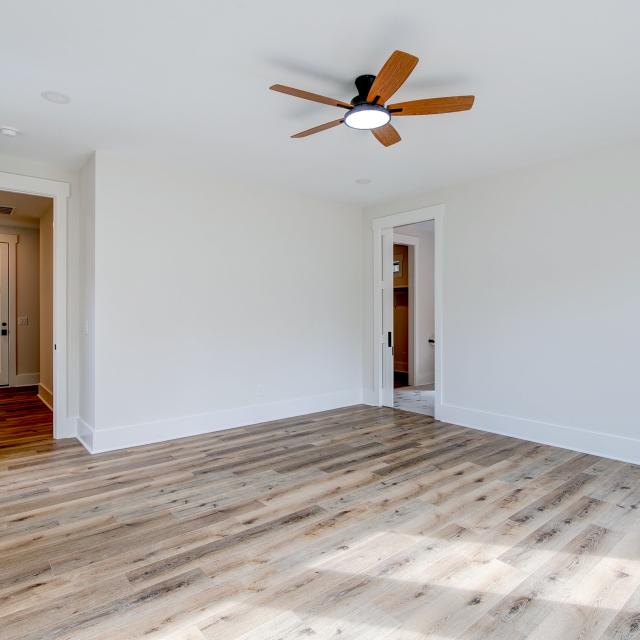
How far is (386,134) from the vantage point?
300 centimetres

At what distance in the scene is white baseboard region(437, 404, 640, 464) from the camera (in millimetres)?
3623

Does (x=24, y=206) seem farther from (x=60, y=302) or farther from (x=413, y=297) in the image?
(x=413, y=297)

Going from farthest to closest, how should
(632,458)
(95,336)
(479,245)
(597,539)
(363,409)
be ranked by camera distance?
(363,409)
(479,245)
(95,336)
(632,458)
(597,539)

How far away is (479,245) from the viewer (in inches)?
182

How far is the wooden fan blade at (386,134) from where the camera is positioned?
2.92 metres

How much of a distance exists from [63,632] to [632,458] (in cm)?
398

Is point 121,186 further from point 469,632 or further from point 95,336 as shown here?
point 469,632

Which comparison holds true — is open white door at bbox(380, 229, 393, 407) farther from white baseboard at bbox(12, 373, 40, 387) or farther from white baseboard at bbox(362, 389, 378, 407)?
white baseboard at bbox(12, 373, 40, 387)

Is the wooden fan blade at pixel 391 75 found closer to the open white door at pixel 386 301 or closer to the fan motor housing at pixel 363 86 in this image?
the fan motor housing at pixel 363 86

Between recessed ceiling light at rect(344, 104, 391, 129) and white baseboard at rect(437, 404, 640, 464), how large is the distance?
10.2 feet

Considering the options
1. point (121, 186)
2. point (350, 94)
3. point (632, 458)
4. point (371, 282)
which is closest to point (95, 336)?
point (121, 186)

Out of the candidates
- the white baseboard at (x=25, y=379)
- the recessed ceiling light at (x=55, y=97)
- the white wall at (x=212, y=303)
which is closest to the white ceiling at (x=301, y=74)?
the recessed ceiling light at (x=55, y=97)

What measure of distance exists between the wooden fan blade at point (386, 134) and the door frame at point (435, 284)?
205cm

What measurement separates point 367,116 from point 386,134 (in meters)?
0.29
